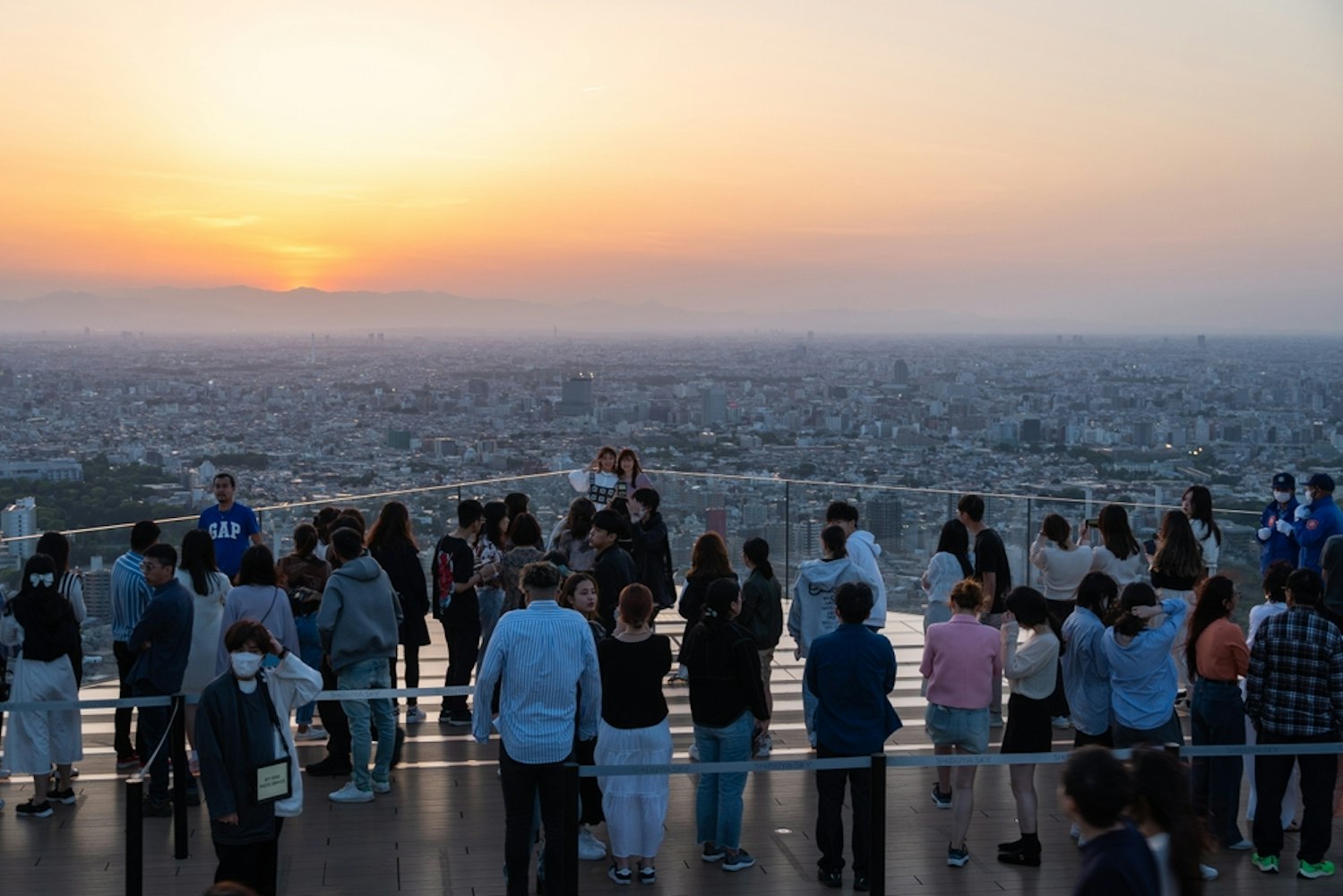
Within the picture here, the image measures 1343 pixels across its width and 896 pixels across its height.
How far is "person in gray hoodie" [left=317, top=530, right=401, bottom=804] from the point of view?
8172mm

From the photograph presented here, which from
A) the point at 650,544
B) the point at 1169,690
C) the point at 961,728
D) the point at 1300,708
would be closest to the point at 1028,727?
the point at 961,728

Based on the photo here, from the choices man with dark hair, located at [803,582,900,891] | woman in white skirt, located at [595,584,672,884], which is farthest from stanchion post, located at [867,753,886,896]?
woman in white skirt, located at [595,584,672,884]

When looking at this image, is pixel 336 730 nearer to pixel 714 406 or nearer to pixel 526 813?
pixel 526 813

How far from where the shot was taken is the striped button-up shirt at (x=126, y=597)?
27.1ft

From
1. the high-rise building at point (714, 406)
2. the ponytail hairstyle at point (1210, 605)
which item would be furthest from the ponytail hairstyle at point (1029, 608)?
the high-rise building at point (714, 406)

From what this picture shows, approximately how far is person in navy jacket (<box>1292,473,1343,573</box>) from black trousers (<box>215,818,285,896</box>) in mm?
7673

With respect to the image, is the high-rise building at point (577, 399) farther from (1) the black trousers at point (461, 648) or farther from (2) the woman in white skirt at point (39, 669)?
(2) the woman in white skirt at point (39, 669)

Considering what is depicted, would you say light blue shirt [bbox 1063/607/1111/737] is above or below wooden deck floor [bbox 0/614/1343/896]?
above

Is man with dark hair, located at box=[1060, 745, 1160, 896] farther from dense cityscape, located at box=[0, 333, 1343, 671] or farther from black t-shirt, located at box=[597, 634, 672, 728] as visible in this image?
dense cityscape, located at box=[0, 333, 1343, 671]

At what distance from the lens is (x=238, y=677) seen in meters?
5.89

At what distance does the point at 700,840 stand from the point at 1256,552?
6.83m

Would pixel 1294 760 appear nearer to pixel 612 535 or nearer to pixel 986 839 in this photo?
pixel 986 839

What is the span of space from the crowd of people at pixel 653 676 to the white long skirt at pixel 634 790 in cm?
1

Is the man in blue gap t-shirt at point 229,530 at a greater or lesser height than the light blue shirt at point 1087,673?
greater
